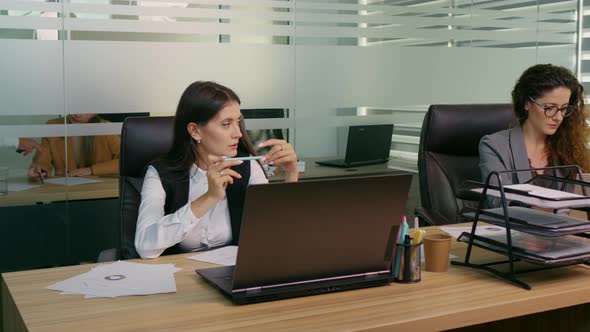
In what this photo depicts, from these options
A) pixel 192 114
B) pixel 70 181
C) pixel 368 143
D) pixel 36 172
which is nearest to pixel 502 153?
pixel 368 143

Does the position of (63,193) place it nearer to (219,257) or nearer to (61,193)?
(61,193)

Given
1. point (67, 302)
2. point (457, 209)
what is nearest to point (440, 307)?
point (67, 302)

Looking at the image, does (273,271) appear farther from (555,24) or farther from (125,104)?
(555,24)

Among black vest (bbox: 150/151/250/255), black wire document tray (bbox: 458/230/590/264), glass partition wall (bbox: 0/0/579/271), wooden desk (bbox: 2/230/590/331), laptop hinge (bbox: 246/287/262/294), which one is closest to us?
wooden desk (bbox: 2/230/590/331)

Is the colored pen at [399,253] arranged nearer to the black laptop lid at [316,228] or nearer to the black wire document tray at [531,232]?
the black laptop lid at [316,228]

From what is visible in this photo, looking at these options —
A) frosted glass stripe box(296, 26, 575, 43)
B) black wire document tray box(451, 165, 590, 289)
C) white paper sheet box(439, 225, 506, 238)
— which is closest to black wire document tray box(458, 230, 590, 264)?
black wire document tray box(451, 165, 590, 289)

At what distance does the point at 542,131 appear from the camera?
2.91m

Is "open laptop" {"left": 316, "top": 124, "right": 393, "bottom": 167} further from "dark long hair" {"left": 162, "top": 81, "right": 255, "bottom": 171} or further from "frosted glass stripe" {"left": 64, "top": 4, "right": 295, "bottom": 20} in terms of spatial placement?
"dark long hair" {"left": 162, "top": 81, "right": 255, "bottom": 171}

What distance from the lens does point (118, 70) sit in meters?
3.28

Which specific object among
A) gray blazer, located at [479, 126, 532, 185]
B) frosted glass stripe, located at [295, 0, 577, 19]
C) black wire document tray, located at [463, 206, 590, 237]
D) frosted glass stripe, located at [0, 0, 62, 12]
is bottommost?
black wire document tray, located at [463, 206, 590, 237]

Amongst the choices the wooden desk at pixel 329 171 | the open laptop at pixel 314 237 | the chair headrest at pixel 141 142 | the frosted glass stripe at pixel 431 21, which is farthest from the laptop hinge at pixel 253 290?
the frosted glass stripe at pixel 431 21

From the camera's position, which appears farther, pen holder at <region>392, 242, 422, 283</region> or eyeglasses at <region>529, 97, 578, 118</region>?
eyeglasses at <region>529, 97, 578, 118</region>

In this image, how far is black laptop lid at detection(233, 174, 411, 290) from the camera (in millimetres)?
1548

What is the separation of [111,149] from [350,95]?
126 cm
